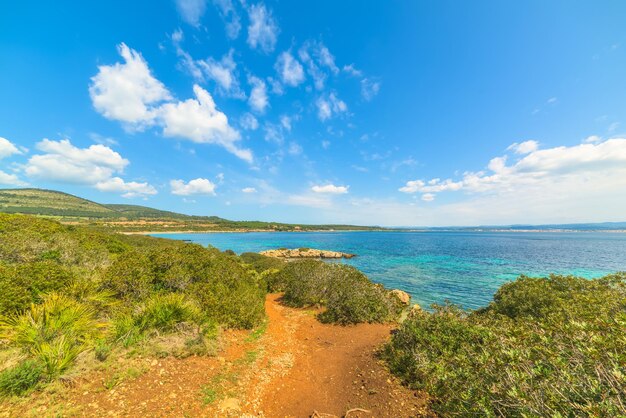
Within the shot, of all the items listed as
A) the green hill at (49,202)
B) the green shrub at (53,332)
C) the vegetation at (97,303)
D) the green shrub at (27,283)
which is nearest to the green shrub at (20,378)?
the vegetation at (97,303)

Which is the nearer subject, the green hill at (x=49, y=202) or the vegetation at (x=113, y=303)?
the vegetation at (x=113, y=303)

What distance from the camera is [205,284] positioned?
9.41 metres

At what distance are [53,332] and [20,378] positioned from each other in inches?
57.4

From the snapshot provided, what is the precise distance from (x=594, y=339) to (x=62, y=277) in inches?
516

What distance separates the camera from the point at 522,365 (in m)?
3.64

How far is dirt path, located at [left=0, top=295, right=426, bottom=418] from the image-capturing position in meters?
4.34

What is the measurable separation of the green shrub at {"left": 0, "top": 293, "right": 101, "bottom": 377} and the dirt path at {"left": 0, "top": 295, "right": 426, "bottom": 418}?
25.2 inches

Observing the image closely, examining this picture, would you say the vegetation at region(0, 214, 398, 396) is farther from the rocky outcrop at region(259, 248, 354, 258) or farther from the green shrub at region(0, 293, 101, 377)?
the rocky outcrop at region(259, 248, 354, 258)

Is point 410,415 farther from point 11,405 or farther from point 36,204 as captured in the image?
point 36,204

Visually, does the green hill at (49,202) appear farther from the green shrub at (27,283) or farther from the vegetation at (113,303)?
the green shrub at (27,283)

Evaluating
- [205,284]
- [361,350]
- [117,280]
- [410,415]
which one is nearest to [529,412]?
[410,415]

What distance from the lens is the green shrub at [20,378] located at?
3.92 metres

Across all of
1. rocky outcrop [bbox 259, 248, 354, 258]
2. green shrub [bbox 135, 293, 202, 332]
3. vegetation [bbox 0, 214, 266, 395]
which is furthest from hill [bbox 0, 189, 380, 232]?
green shrub [bbox 135, 293, 202, 332]

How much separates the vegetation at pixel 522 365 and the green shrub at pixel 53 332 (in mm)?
7813
